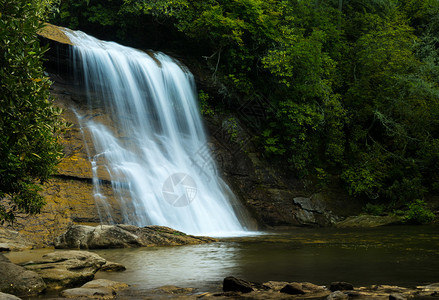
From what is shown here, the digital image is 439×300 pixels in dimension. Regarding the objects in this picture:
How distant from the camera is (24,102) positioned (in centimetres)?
771

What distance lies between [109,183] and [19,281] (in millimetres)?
8727

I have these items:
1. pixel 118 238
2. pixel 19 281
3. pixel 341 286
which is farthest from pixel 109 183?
pixel 341 286

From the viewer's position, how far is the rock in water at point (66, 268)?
7.37 metres

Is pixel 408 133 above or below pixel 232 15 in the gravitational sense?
below

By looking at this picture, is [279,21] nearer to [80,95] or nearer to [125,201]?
[80,95]

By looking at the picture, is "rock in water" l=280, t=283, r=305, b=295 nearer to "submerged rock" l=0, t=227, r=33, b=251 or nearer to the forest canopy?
"submerged rock" l=0, t=227, r=33, b=251

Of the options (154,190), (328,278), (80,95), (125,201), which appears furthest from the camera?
(80,95)

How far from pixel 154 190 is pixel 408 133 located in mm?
14948

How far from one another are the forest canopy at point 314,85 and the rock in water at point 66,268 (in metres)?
15.0

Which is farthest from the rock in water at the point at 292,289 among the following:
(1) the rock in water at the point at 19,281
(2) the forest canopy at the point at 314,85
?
(2) the forest canopy at the point at 314,85

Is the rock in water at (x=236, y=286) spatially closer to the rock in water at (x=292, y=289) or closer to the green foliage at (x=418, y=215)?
the rock in water at (x=292, y=289)

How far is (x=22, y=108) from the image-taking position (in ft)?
25.6

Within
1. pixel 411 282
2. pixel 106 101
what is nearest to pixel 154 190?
pixel 106 101

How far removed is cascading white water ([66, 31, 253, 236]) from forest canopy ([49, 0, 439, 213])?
2856 mm
